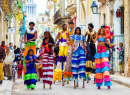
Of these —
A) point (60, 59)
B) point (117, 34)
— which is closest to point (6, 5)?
point (117, 34)

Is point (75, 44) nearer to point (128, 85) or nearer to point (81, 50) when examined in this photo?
point (81, 50)

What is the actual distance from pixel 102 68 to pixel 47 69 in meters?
1.76

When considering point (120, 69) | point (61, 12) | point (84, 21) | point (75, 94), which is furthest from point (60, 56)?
point (61, 12)

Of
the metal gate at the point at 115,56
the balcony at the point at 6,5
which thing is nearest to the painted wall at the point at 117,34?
the metal gate at the point at 115,56

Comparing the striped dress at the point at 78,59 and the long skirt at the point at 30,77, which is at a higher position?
the striped dress at the point at 78,59

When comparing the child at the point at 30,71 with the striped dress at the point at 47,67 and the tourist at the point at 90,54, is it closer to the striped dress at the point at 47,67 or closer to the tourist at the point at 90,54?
the striped dress at the point at 47,67

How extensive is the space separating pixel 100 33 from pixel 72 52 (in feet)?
3.82

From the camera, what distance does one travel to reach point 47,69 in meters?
12.4

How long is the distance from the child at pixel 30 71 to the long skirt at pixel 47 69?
48 cm

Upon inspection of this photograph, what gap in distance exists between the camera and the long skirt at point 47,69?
12344 mm

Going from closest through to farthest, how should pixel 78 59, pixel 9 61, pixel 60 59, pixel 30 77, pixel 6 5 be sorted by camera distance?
pixel 30 77, pixel 78 59, pixel 60 59, pixel 9 61, pixel 6 5

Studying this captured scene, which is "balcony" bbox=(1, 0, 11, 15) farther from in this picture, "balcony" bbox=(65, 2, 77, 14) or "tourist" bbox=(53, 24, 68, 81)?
"tourist" bbox=(53, 24, 68, 81)

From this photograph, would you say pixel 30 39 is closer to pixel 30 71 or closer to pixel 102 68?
pixel 30 71

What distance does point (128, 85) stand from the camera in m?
13.4
